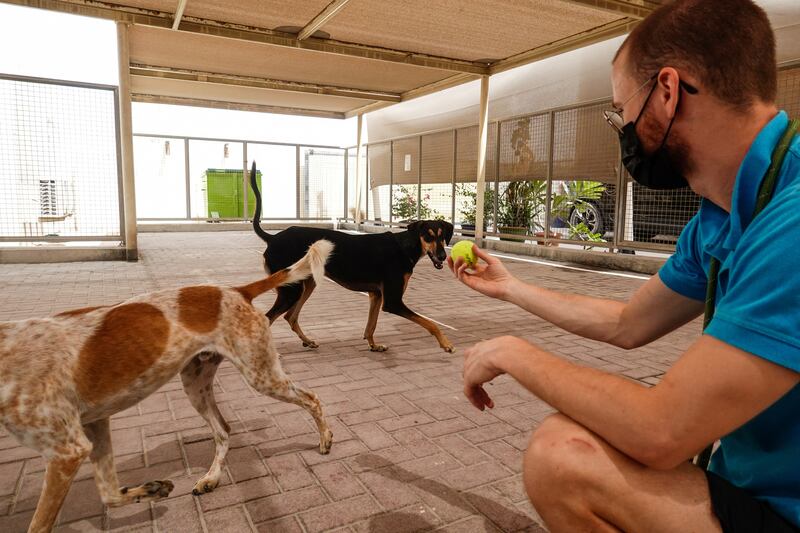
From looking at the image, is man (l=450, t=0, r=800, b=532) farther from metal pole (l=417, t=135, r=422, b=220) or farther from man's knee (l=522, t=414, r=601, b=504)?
metal pole (l=417, t=135, r=422, b=220)

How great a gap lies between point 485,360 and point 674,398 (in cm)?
52

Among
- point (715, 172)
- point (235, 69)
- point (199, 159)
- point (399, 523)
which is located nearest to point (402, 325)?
point (399, 523)

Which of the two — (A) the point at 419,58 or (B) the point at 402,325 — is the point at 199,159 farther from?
(B) the point at 402,325

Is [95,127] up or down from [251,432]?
up

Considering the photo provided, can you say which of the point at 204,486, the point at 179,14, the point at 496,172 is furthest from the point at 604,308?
the point at 496,172

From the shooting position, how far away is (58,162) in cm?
936

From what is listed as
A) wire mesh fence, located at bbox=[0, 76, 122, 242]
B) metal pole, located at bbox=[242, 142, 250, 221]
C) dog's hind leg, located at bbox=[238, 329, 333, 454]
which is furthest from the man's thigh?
metal pole, located at bbox=[242, 142, 250, 221]

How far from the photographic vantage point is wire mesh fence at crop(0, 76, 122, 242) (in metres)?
8.91

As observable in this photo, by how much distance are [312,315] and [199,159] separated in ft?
46.7

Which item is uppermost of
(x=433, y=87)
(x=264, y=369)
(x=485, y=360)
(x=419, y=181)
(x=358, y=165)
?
(x=433, y=87)

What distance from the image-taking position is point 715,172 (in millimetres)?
1302

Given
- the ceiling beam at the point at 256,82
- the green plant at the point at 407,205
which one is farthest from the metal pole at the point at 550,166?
the ceiling beam at the point at 256,82

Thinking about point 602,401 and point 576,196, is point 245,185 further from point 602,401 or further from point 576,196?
point 602,401

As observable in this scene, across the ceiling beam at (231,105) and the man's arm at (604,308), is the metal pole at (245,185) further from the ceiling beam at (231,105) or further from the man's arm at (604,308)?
the man's arm at (604,308)
